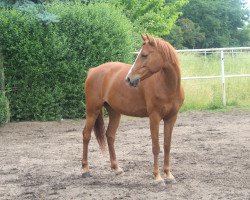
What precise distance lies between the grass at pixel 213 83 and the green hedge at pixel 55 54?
9.00 ft

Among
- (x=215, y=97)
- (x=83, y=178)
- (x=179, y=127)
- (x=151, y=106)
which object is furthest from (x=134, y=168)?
(x=215, y=97)

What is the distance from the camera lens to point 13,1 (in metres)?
13.2

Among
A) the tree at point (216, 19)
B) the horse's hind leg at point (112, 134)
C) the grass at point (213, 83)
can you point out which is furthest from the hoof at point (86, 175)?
the tree at point (216, 19)

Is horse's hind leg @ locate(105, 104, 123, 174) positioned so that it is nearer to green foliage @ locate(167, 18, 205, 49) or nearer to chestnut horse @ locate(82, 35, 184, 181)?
chestnut horse @ locate(82, 35, 184, 181)

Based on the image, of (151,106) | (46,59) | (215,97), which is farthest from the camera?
(215,97)

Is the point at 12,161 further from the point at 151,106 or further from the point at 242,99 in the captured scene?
the point at 242,99

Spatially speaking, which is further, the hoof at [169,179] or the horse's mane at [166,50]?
the hoof at [169,179]

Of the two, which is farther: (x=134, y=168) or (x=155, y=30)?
(x=155, y=30)

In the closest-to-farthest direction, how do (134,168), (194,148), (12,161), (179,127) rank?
(134,168) → (12,161) → (194,148) → (179,127)

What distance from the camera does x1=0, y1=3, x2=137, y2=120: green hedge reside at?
12055mm

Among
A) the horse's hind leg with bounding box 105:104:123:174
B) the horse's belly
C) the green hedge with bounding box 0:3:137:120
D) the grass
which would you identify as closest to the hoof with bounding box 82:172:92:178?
the horse's hind leg with bounding box 105:104:123:174

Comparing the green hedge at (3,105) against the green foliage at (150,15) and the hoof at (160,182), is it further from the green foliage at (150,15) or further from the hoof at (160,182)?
the green foliage at (150,15)

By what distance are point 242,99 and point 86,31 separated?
217 inches

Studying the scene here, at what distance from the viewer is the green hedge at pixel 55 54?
1205 centimetres
